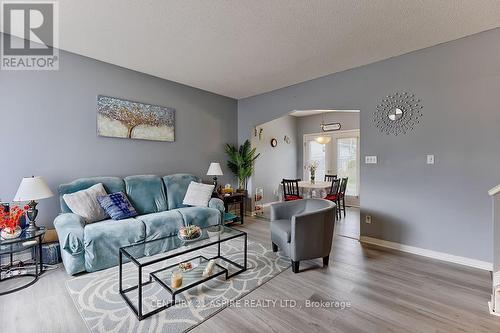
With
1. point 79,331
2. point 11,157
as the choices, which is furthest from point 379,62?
point 11,157

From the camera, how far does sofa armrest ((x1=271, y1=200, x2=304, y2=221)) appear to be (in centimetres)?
322

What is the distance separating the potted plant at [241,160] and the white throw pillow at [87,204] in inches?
107

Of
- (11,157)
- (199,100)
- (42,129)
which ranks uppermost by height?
(199,100)

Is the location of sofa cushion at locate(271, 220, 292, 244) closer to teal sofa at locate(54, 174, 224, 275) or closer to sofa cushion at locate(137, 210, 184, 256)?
teal sofa at locate(54, 174, 224, 275)

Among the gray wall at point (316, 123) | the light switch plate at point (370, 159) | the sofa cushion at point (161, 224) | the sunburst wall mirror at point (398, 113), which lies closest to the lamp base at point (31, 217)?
the sofa cushion at point (161, 224)

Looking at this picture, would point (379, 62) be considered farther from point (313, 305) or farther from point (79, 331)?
point (79, 331)

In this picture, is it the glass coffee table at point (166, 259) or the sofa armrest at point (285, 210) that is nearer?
the glass coffee table at point (166, 259)

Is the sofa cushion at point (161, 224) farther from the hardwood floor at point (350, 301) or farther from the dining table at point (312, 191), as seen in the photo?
the dining table at point (312, 191)

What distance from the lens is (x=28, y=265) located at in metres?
2.70

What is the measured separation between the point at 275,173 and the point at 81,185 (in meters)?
4.66

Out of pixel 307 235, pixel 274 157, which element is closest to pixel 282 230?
pixel 307 235

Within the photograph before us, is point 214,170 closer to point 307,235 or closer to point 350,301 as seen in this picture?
point 307,235

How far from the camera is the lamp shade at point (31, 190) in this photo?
7.88 feet

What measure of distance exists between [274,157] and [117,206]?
440 cm
